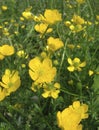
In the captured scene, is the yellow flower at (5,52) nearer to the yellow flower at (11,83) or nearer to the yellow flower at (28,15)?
the yellow flower at (11,83)

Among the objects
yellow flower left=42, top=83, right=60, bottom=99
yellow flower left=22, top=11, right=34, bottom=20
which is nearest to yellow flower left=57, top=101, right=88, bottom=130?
yellow flower left=42, top=83, right=60, bottom=99

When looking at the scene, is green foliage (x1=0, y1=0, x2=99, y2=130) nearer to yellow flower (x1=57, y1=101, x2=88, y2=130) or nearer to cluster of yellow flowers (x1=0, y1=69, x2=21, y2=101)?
cluster of yellow flowers (x1=0, y1=69, x2=21, y2=101)

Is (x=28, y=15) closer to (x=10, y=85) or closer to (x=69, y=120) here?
(x=10, y=85)

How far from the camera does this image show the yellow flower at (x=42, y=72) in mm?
1330

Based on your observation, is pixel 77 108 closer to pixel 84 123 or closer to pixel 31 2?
pixel 84 123

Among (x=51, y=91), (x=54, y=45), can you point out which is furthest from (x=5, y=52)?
(x=51, y=91)

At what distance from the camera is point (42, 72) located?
53.9 inches

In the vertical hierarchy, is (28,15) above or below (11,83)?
above

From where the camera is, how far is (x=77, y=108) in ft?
4.31

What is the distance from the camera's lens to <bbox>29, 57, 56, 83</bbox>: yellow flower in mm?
1330

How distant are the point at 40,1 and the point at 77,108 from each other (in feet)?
7.54

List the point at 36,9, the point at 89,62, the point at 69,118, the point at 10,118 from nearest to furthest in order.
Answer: the point at 69,118
the point at 10,118
the point at 89,62
the point at 36,9

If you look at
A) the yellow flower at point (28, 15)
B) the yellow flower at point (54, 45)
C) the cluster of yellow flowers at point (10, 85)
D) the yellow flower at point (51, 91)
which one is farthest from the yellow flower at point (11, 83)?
the yellow flower at point (28, 15)

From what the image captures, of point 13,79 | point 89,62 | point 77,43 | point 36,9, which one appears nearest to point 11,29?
point 36,9
